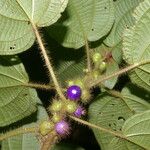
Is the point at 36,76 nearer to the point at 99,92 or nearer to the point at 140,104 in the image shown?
the point at 99,92

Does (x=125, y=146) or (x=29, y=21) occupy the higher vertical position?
(x=29, y=21)

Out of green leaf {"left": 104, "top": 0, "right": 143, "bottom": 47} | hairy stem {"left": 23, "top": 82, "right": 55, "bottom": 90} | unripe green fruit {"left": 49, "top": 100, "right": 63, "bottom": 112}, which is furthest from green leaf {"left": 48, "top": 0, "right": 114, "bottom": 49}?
unripe green fruit {"left": 49, "top": 100, "right": 63, "bottom": 112}

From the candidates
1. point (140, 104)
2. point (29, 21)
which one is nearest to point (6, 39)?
point (29, 21)

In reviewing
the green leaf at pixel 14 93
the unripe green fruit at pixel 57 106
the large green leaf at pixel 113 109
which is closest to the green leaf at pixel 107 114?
the large green leaf at pixel 113 109

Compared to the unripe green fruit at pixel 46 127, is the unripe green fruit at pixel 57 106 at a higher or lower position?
higher

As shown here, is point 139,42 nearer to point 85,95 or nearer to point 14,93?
point 85,95

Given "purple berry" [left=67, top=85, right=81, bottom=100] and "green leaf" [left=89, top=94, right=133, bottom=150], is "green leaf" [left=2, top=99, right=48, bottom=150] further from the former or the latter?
"purple berry" [left=67, top=85, right=81, bottom=100]

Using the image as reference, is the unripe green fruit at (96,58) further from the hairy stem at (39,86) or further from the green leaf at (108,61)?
the hairy stem at (39,86)

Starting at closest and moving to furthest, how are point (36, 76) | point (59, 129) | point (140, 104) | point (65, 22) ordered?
point (59, 129)
point (65, 22)
point (140, 104)
point (36, 76)
